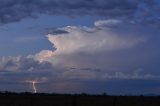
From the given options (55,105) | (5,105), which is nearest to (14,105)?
(5,105)

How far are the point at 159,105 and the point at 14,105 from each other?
59.7 feet

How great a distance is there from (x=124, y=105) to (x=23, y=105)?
12.3m

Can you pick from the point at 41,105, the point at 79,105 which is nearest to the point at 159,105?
the point at 79,105

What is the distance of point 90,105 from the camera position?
6225cm

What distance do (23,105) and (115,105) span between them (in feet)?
36.7

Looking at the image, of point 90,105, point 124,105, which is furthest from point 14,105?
point 124,105

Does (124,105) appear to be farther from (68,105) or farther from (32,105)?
(32,105)

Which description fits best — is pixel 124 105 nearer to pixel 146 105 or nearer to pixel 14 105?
pixel 146 105

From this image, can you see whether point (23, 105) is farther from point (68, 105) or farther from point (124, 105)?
point (124, 105)

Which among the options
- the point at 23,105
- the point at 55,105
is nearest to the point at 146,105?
the point at 55,105

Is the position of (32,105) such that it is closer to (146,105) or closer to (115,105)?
(115,105)

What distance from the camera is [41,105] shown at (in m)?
60.5

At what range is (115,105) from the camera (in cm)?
5862

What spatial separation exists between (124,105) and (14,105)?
13528mm
